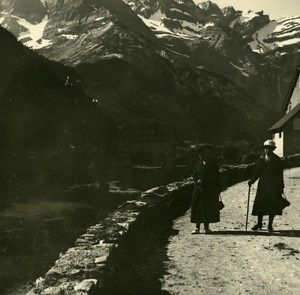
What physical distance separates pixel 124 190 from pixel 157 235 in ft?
81.2

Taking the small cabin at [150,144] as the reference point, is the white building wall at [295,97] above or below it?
above

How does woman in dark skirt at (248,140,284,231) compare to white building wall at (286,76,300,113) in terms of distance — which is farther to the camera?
white building wall at (286,76,300,113)

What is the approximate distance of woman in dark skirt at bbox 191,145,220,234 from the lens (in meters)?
10.6

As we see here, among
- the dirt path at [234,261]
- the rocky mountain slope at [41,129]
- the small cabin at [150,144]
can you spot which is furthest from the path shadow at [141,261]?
the small cabin at [150,144]

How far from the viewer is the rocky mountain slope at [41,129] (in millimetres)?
Result: 35031

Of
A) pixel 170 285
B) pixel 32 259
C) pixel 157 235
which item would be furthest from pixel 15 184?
pixel 170 285

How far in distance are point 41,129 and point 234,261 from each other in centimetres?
3567

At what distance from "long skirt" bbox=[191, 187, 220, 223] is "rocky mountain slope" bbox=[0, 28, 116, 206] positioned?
19.7m

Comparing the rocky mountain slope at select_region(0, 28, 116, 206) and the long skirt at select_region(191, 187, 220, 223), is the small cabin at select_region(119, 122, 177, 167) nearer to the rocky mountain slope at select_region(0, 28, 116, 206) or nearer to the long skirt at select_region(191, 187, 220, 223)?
the rocky mountain slope at select_region(0, 28, 116, 206)

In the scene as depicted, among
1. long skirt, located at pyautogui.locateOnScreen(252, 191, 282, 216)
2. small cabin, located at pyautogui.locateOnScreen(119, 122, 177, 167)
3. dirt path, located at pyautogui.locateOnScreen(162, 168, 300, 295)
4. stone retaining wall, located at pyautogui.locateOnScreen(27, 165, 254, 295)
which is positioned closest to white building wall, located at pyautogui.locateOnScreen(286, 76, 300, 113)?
small cabin, located at pyautogui.locateOnScreen(119, 122, 177, 167)

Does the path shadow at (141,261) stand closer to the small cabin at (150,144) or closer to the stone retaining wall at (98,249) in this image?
the stone retaining wall at (98,249)

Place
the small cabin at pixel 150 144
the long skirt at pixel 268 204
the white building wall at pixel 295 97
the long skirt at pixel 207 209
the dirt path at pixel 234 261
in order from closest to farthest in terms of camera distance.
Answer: the dirt path at pixel 234 261
the long skirt at pixel 268 204
the long skirt at pixel 207 209
the white building wall at pixel 295 97
the small cabin at pixel 150 144

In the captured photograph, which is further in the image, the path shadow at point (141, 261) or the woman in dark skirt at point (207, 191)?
the woman in dark skirt at point (207, 191)

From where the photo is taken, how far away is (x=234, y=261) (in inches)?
316
